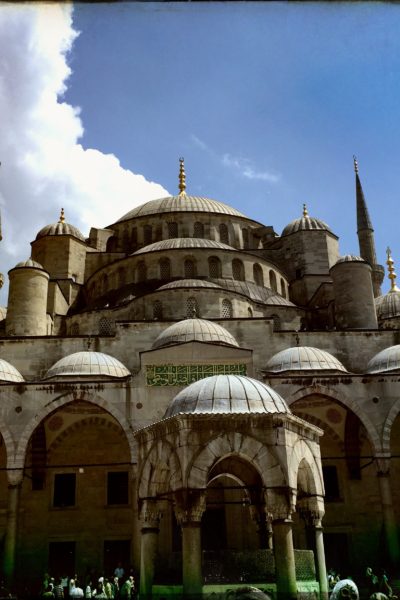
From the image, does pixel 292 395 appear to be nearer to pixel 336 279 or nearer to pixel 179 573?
pixel 336 279

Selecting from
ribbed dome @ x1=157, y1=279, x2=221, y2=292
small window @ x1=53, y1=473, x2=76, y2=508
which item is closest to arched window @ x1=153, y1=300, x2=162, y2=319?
ribbed dome @ x1=157, y1=279, x2=221, y2=292

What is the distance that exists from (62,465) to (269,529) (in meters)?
9.51

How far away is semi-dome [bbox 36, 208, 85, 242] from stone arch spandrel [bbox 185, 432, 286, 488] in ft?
65.0

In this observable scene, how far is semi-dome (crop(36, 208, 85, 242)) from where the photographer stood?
25.6 meters

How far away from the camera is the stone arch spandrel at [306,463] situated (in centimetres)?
692

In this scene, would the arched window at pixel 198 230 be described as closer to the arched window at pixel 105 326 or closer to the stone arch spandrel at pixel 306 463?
the arched window at pixel 105 326

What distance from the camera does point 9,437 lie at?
14859mm

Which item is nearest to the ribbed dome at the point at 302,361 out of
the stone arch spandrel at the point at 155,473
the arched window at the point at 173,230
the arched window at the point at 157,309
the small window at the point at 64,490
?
the arched window at the point at 157,309

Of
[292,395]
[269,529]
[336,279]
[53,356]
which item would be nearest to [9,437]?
[53,356]

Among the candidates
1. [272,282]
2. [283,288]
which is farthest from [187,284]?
[283,288]

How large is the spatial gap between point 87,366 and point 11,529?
407 cm

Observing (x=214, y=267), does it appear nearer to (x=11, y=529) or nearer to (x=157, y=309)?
(x=157, y=309)

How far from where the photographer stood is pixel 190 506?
262 inches

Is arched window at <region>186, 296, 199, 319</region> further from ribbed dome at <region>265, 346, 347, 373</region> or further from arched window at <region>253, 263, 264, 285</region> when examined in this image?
arched window at <region>253, 263, 264, 285</region>
